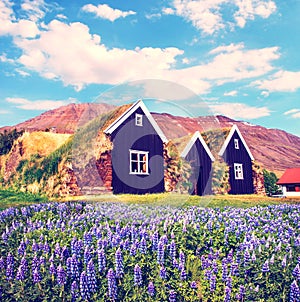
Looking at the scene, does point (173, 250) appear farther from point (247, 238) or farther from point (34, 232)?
point (34, 232)

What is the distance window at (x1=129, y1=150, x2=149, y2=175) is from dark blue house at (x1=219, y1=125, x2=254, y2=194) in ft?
27.1

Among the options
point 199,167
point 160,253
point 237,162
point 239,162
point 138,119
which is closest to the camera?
point 160,253

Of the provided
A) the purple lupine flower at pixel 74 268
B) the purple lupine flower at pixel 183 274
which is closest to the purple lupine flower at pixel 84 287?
the purple lupine flower at pixel 74 268

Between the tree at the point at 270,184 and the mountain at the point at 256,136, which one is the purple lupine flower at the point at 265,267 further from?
the tree at the point at 270,184

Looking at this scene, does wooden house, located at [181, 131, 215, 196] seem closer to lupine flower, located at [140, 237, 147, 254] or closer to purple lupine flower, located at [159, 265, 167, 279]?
lupine flower, located at [140, 237, 147, 254]

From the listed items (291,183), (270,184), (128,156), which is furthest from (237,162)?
(128,156)

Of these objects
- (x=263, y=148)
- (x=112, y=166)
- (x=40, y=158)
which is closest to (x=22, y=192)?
(x=40, y=158)

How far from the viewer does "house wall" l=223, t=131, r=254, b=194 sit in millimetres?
25406

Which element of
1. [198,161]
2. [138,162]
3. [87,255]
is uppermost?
[198,161]

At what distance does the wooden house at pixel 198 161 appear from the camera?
69.9 ft

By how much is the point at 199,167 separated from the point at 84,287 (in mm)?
18727

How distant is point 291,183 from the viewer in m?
22.3

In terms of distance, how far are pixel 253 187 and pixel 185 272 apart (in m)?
23.1

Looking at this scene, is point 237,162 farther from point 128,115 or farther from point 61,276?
point 61,276
